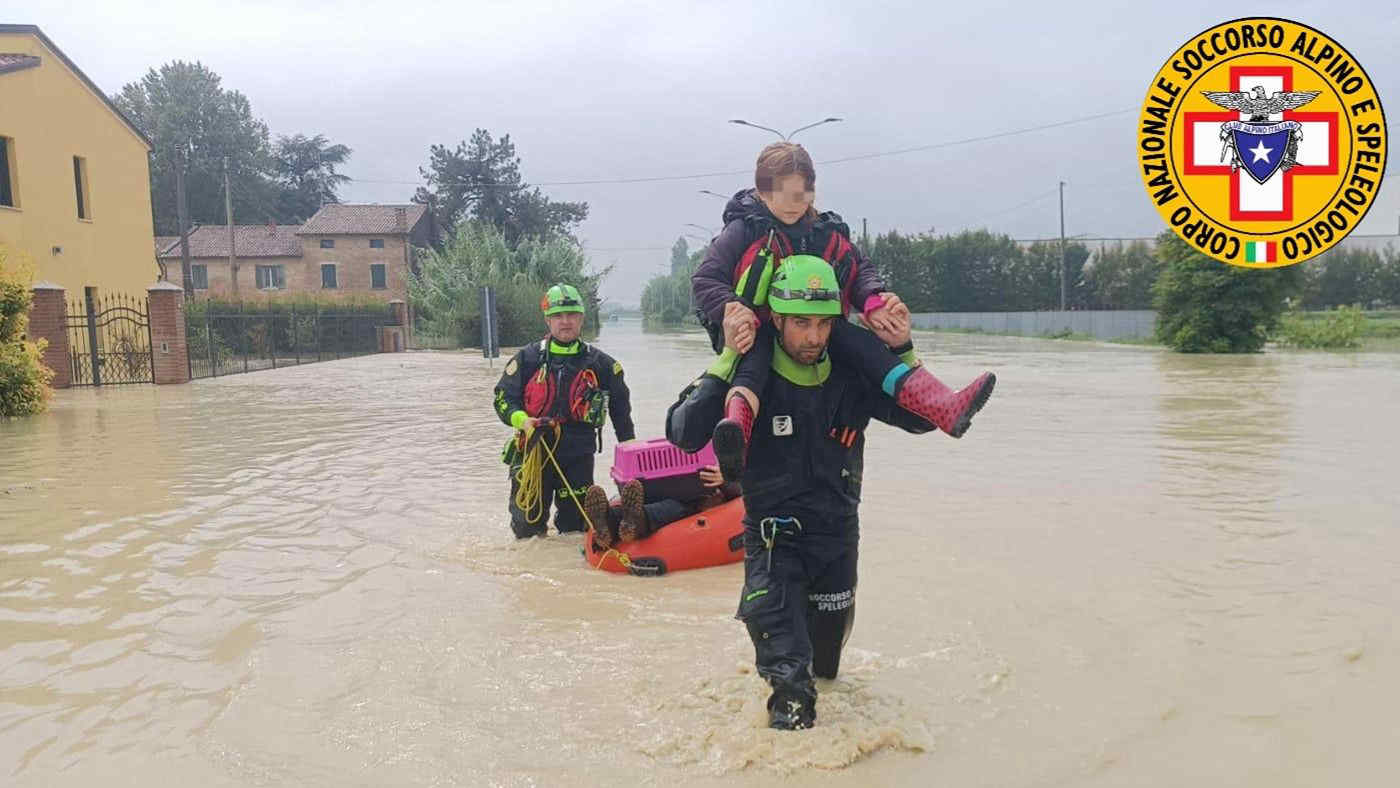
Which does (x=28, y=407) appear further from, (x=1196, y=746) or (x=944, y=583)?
(x=1196, y=746)

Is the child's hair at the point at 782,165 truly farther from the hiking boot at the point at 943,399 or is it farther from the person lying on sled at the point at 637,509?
the person lying on sled at the point at 637,509

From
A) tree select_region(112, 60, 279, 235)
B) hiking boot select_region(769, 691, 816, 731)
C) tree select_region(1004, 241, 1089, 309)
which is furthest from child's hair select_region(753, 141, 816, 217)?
tree select_region(112, 60, 279, 235)

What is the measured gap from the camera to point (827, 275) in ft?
12.0

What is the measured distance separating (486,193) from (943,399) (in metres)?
68.1

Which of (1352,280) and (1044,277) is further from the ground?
(1044,277)

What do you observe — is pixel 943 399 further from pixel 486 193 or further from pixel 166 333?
pixel 486 193

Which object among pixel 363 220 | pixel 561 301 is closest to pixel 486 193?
pixel 363 220

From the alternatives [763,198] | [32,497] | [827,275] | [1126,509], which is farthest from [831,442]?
[32,497]

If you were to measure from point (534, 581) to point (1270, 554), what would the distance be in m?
4.63

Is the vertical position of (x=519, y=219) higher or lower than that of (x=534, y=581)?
higher

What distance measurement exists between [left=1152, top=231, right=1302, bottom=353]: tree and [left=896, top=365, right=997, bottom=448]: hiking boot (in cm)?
3322

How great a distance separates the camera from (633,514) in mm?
6266

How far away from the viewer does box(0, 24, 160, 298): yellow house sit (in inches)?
965

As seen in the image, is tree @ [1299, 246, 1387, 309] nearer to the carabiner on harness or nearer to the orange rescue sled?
the orange rescue sled
